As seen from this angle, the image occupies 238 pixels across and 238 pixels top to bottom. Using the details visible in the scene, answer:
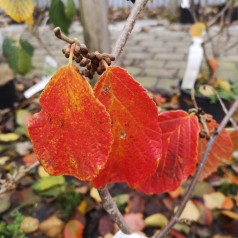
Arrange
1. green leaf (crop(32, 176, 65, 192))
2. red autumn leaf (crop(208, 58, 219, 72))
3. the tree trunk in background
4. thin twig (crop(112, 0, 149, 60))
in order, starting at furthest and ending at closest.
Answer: red autumn leaf (crop(208, 58, 219, 72))
green leaf (crop(32, 176, 65, 192))
the tree trunk in background
thin twig (crop(112, 0, 149, 60))

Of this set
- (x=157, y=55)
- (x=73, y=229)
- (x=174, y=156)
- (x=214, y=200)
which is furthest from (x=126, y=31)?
(x=157, y=55)

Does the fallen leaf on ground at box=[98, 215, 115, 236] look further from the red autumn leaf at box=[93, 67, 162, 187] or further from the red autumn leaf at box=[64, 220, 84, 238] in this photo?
the red autumn leaf at box=[93, 67, 162, 187]

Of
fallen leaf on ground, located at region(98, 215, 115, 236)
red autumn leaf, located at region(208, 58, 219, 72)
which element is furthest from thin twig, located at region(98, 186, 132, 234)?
red autumn leaf, located at region(208, 58, 219, 72)

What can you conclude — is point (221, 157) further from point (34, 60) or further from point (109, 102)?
point (34, 60)

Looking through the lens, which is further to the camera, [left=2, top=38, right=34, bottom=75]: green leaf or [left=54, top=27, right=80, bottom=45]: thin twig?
[left=2, top=38, right=34, bottom=75]: green leaf

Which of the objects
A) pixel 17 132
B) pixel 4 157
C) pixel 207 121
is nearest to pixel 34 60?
pixel 17 132

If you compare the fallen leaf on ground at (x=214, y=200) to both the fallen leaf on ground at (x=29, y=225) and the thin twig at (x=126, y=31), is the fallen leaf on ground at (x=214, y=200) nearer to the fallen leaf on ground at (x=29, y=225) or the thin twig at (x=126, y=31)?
the fallen leaf on ground at (x=29, y=225)

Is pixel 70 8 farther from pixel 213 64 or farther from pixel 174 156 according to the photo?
pixel 213 64

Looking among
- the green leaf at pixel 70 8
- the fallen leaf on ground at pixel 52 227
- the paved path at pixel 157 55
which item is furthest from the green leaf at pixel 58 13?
the fallen leaf on ground at pixel 52 227
